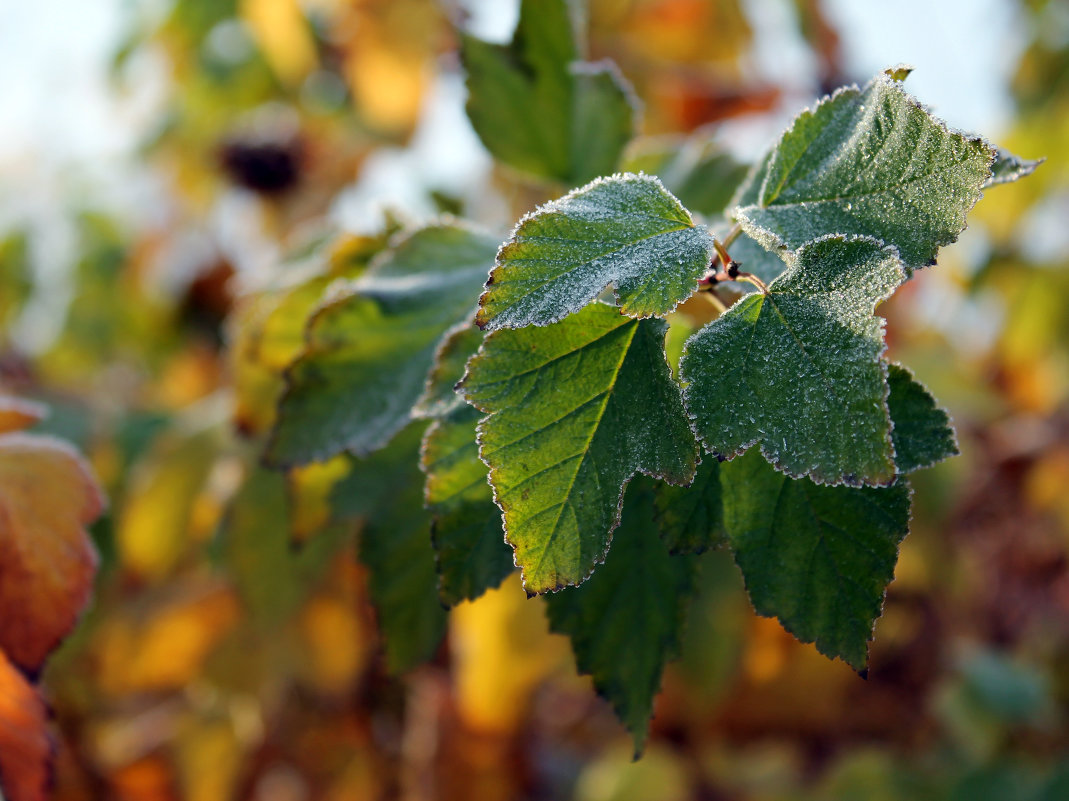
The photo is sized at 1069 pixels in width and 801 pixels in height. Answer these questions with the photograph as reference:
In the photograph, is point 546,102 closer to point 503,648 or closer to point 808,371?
point 808,371

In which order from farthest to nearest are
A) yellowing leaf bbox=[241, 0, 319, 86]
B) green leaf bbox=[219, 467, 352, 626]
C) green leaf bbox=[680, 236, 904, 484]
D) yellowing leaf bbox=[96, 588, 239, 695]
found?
1. yellowing leaf bbox=[241, 0, 319, 86]
2. yellowing leaf bbox=[96, 588, 239, 695]
3. green leaf bbox=[219, 467, 352, 626]
4. green leaf bbox=[680, 236, 904, 484]

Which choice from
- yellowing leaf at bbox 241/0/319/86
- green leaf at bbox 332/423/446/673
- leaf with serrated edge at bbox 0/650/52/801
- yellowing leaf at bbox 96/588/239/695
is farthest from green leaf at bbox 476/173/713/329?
yellowing leaf at bbox 241/0/319/86

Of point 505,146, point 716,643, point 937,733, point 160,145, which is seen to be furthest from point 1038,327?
point 160,145

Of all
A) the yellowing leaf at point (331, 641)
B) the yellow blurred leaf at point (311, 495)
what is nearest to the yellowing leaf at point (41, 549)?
the yellow blurred leaf at point (311, 495)

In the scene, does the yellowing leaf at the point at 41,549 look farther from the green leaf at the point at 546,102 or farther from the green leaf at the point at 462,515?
the green leaf at the point at 546,102

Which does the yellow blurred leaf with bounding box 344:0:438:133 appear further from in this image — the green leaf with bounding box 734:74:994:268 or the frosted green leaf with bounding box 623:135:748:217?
the green leaf with bounding box 734:74:994:268

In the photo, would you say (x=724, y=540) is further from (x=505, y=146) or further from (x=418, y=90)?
(x=418, y=90)

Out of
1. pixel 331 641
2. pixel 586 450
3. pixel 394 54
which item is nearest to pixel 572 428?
pixel 586 450
